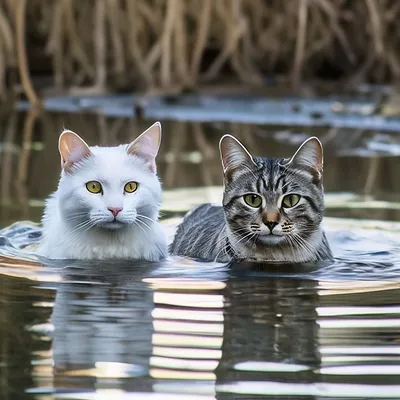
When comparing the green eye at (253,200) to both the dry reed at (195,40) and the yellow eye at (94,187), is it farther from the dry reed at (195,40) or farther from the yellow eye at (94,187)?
the dry reed at (195,40)

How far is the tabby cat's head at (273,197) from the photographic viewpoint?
5.33m

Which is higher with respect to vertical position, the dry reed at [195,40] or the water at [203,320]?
the dry reed at [195,40]

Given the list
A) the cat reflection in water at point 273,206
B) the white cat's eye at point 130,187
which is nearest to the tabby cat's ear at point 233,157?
the cat reflection in water at point 273,206

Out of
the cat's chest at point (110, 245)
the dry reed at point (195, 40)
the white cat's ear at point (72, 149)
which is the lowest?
the cat's chest at point (110, 245)

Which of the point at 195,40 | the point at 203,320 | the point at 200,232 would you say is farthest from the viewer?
the point at 195,40

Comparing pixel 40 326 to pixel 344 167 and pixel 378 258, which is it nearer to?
pixel 378 258

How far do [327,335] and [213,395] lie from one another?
32.5 inches

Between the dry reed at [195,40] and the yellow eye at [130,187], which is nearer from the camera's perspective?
the yellow eye at [130,187]

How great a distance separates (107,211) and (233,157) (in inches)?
25.4

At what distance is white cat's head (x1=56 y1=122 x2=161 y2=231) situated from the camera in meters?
5.34

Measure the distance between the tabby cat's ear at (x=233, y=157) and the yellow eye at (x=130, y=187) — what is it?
16.3 inches

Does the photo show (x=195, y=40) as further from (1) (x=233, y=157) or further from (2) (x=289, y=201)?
(2) (x=289, y=201)

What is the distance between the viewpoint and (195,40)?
1443 cm

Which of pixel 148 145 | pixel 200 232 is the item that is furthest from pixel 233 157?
pixel 200 232
